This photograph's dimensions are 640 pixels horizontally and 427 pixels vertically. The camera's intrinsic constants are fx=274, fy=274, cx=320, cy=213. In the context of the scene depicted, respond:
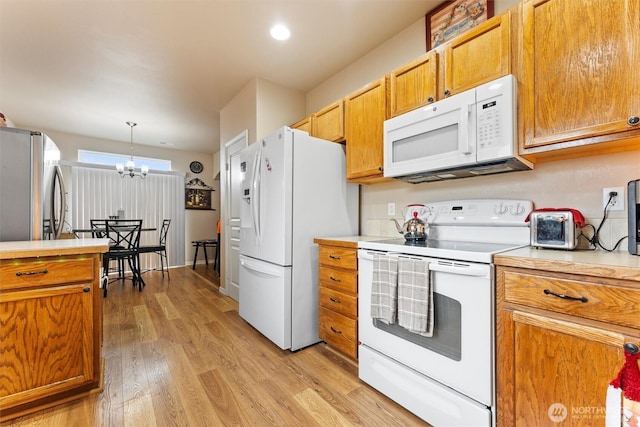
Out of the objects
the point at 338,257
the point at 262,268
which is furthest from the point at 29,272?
the point at 338,257

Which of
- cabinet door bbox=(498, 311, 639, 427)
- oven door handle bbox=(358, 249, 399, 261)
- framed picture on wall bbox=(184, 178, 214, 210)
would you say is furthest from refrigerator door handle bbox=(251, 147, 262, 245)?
framed picture on wall bbox=(184, 178, 214, 210)

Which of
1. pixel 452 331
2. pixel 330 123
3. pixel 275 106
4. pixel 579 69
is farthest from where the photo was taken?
pixel 275 106

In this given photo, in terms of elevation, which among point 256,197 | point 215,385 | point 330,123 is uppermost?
point 330,123

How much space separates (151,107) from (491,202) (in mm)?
4509

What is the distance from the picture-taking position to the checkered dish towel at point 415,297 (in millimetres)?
1383

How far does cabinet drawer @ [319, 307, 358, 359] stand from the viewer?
194 cm

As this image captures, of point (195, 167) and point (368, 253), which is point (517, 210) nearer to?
point (368, 253)

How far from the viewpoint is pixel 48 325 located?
1511mm

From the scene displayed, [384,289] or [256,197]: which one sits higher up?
[256,197]

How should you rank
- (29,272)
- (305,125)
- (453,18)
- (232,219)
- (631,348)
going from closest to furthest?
1. (631,348)
2. (29,272)
3. (453,18)
4. (305,125)
5. (232,219)

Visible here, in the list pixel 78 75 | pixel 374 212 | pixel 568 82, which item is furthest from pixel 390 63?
pixel 78 75

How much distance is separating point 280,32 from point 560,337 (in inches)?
110

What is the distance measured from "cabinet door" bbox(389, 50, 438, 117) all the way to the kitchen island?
2166mm

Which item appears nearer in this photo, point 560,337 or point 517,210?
point 560,337
